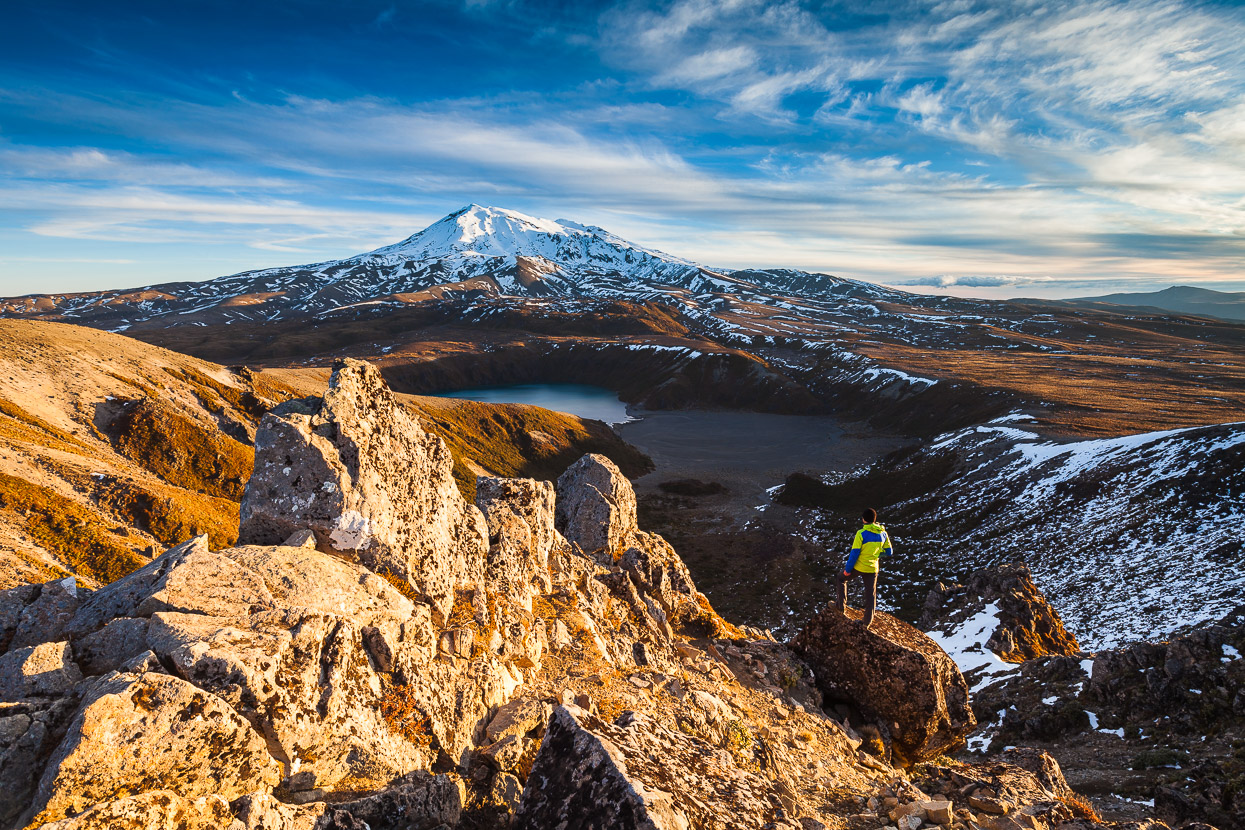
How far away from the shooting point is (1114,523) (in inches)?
1783

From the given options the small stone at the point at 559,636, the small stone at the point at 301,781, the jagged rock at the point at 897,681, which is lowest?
the jagged rock at the point at 897,681

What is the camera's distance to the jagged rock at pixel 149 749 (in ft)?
16.5

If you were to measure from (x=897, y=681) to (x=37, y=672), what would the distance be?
16056mm

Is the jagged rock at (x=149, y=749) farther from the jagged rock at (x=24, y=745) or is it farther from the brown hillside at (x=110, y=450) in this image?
the brown hillside at (x=110, y=450)

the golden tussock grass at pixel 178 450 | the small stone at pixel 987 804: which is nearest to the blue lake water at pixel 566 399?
the golden tussock grass at pixel 178 450

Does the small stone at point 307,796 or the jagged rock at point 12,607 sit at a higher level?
the jagged rock at point 12,607


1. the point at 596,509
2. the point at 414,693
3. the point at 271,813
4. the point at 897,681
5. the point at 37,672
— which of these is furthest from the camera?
the point at 596,509

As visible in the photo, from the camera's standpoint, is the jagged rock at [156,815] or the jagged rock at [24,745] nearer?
the jagged rock at [156,815]

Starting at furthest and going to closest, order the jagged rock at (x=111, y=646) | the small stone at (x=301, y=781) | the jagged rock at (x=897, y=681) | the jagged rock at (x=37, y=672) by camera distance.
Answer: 1. the jagged rock at (x=897, y=681)
2. the jagged rock at (x=111, y=646)
3. the small stone at (x=301, y=781)
4. the jagged rock at (x=37, y=672)

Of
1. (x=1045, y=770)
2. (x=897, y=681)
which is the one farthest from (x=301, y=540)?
(x=1045, y=770)

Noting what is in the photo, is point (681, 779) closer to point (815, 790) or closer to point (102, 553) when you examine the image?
point (815, 790)

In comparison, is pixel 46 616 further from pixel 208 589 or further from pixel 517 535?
pixel 517 535

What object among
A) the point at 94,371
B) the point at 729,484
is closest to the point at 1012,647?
the point at 729,484

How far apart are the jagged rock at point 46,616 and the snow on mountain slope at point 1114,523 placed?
41.8 metres
